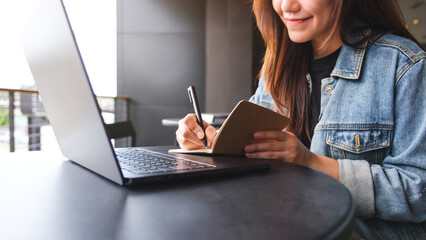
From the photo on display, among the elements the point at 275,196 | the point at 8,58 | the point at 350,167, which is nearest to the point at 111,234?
the point at 275,196

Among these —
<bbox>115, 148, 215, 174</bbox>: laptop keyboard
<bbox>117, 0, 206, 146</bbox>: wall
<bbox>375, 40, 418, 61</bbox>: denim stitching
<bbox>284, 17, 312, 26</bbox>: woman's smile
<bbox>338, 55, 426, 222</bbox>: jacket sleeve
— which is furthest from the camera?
<bbox>117, 0, 206, 146</bbox>: wall

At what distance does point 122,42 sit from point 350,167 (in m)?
3.89

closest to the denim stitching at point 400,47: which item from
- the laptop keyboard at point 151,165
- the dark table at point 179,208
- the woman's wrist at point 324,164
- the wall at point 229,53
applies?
the woman's wrist at point 324,164

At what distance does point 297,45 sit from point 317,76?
0.14 metres

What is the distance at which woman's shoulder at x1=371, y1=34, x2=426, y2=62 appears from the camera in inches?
30.6

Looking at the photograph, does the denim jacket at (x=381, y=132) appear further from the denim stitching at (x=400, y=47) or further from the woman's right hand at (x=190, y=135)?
the woman's right hand at (x=190, y=135)

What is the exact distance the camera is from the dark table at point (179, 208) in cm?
29

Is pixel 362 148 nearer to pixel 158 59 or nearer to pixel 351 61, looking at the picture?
pixel 351 61

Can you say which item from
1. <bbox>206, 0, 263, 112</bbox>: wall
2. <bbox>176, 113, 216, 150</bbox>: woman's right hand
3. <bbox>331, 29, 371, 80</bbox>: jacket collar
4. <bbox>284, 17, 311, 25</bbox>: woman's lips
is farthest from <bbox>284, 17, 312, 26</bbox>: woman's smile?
<bbox>206, 0, 263, 112</bbox>: wall

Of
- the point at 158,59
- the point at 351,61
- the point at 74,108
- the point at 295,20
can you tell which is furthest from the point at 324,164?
the point at 158,59

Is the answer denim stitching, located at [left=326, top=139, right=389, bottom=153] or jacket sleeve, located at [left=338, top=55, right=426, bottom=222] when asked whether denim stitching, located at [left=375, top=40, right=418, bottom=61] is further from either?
denim stitching, located at [left=326, top=139, right=389, bottom=153]

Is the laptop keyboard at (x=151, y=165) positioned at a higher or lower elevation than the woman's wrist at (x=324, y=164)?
higher

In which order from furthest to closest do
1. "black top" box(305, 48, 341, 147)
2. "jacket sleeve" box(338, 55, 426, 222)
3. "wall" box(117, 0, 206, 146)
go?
"wall" box(117, 0, 206, 146), "black top" box(305, 48, 341, 147), "jacket sleeve" box(338, 55, 426, 222)

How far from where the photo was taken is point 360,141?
817 millimetres
